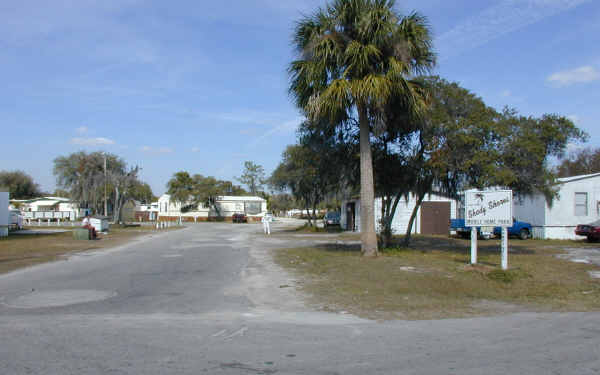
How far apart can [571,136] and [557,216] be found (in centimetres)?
1324

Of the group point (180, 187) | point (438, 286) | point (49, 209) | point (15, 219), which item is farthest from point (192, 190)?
point (438, 286)

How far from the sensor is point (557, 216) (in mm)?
27984

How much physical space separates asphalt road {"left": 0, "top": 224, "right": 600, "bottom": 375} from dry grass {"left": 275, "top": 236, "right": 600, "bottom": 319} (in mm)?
672

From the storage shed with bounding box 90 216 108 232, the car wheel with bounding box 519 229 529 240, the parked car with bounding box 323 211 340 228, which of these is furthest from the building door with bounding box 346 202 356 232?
the storage shed with bounding box 90 216 108 232

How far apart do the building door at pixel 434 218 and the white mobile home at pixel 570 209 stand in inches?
248

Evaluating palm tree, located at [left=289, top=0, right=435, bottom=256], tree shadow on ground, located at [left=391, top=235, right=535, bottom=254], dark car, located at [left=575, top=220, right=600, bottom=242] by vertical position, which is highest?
palm tree, located at [left=289, top=0, right=435, bottom=256]

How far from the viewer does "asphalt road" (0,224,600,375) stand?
511cm

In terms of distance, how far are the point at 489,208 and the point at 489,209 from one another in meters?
0.03

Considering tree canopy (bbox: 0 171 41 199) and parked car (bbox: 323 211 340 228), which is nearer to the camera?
parked car (bbox: 323 211 340 228)

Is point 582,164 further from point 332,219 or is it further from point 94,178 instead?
point 94,178

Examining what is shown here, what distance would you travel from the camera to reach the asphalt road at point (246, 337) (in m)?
5.11

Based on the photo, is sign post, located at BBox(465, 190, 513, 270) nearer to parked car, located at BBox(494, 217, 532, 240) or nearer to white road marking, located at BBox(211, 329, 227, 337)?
white road marking, located at BBox(211, 329, 227, 337)

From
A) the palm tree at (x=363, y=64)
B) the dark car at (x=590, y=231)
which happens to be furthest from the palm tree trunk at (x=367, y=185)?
the dark car at (x=590, y=231)

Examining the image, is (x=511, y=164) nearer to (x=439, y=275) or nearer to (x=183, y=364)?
(x=439, y=275)
